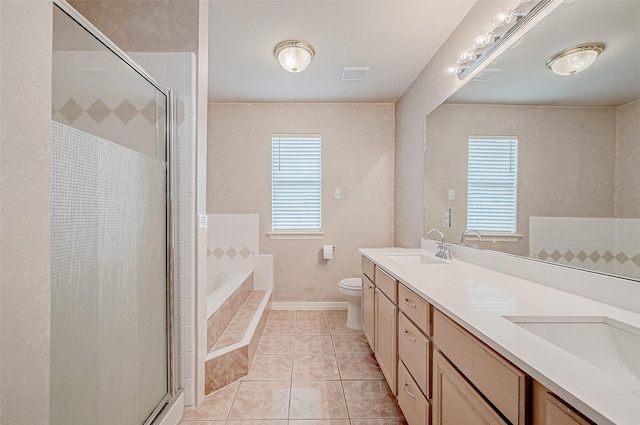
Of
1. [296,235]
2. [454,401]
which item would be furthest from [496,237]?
[296,235]

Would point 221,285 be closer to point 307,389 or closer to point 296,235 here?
point 296,235

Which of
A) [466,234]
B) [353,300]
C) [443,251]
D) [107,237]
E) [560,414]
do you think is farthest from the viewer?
[353,300]

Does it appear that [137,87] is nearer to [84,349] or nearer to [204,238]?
[204,238]

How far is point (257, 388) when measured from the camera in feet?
6.23

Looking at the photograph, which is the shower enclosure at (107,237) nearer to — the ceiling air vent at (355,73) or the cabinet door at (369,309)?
the cabinet door at (369,309)

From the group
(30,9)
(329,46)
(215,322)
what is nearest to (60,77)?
(30,9)

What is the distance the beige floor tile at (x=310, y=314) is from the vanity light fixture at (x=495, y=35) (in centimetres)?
258

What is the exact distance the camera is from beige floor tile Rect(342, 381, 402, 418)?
1662 mm

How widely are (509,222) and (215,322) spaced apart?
1.91m

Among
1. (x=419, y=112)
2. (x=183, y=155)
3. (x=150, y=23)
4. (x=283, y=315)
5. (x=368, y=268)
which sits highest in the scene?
(x=150, y=23)

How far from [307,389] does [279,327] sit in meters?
1.10

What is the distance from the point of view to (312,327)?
294 cm

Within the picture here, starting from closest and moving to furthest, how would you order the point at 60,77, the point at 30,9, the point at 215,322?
1. the point at 30,9
2. the point at 60,77
3. the point at 215,322

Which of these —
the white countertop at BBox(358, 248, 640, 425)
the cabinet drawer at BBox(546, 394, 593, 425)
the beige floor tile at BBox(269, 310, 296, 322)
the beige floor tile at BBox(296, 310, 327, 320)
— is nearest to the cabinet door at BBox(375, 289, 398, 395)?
the white countertop at BBox(358, 248, 640, 425)
